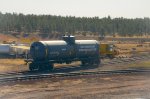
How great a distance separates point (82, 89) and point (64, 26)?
103 meters

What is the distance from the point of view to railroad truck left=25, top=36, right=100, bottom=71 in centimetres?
3903

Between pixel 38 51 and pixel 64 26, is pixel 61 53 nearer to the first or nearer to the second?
pixel 38 51

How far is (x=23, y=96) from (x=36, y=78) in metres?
6.83

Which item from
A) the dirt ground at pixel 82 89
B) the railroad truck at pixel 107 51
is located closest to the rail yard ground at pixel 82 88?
the dirt ground at pixel 82 89

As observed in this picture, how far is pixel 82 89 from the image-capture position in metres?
27.4

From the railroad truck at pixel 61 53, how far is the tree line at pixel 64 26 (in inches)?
3122

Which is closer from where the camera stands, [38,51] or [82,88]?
[82,88]

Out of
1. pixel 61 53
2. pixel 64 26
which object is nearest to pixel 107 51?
pixel 61 53

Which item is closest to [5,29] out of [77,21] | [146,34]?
[77,21]

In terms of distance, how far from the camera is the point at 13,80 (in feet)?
97.2

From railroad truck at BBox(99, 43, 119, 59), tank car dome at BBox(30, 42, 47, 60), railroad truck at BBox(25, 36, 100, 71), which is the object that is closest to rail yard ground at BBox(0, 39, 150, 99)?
railroad truck at BBox(25, 36, 100, 71)

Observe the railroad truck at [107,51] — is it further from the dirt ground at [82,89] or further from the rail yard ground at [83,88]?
the dirt ground at [82,89]

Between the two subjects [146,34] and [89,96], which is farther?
[146,34]

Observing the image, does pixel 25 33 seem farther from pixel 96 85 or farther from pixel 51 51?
pixel 96 85
